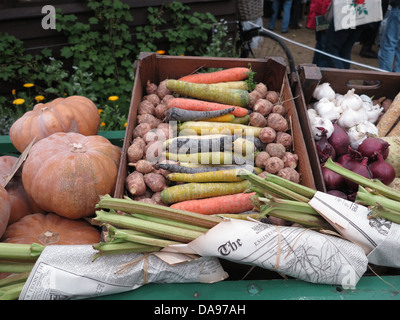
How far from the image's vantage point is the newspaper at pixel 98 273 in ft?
4.28

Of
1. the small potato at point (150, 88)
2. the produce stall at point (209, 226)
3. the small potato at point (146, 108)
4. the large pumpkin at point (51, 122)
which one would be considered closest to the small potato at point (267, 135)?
the produce stall at point (209, 226)

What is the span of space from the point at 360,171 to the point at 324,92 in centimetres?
91

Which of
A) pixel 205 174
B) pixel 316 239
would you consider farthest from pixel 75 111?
pixel 316 239

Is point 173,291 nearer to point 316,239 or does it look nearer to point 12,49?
point 316,239

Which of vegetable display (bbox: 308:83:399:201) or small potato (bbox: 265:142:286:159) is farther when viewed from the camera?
small potato (bbox: 265:142:286:159)

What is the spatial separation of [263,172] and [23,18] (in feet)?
12.6

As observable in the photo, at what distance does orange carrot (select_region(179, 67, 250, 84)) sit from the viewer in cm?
266

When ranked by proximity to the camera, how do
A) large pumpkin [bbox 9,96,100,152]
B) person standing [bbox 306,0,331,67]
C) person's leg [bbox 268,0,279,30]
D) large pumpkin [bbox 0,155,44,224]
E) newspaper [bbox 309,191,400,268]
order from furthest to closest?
1. person's leg [bbox 268,0,279,30]
2. person standing [bbox 306,0,331,67]
3. large pumpkin [bbox 9,96,100,152]
4. large pumpkin [bbox 0,155,44,224]
5. newspaper [bbox 309,191,400,268]

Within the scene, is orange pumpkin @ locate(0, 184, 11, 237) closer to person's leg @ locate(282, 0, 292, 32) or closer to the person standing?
the person standing

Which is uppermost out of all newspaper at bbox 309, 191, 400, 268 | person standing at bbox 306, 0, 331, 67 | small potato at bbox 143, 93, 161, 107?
person standing at bbox 306, 0, 331, 67

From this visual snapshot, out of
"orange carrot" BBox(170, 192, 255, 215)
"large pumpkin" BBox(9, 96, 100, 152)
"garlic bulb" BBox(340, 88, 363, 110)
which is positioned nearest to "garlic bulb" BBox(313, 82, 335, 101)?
"garlic bulb" BBox(340, 88, 363, 110)

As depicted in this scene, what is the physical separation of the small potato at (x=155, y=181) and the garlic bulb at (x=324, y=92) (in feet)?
5.25

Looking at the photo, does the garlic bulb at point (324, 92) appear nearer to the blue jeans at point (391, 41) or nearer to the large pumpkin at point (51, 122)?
the large pumpkin at point (51, 122)

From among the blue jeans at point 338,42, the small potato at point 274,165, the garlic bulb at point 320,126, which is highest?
the blue jeans at point 338,42
